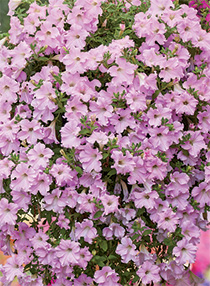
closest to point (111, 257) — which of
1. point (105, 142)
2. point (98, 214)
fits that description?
point (98, 214)

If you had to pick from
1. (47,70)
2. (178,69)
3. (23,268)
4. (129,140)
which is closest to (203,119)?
(178,69)

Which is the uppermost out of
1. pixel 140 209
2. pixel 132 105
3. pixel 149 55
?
pixel 149 55

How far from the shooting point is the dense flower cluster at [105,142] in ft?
5.22

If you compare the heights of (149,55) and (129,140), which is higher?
(149,55)

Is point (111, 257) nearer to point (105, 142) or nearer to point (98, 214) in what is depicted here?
point (98, 214)

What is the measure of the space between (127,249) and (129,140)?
0.39 meters

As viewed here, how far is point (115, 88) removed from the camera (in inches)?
63.6

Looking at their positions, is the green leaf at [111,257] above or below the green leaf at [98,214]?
below

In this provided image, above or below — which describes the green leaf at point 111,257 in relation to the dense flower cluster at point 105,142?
below

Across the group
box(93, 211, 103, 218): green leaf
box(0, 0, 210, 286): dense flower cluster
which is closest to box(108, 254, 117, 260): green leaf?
box(0, 0, 210, 286): dense flower cluster

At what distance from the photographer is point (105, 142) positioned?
5.02ft

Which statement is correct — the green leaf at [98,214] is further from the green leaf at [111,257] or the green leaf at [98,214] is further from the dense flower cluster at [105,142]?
the green leaf at [111,257]

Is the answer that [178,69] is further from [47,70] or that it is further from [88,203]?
[88,203]

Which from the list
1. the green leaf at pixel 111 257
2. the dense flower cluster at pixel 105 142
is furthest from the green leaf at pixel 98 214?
the green leaf at pixel 111 257
